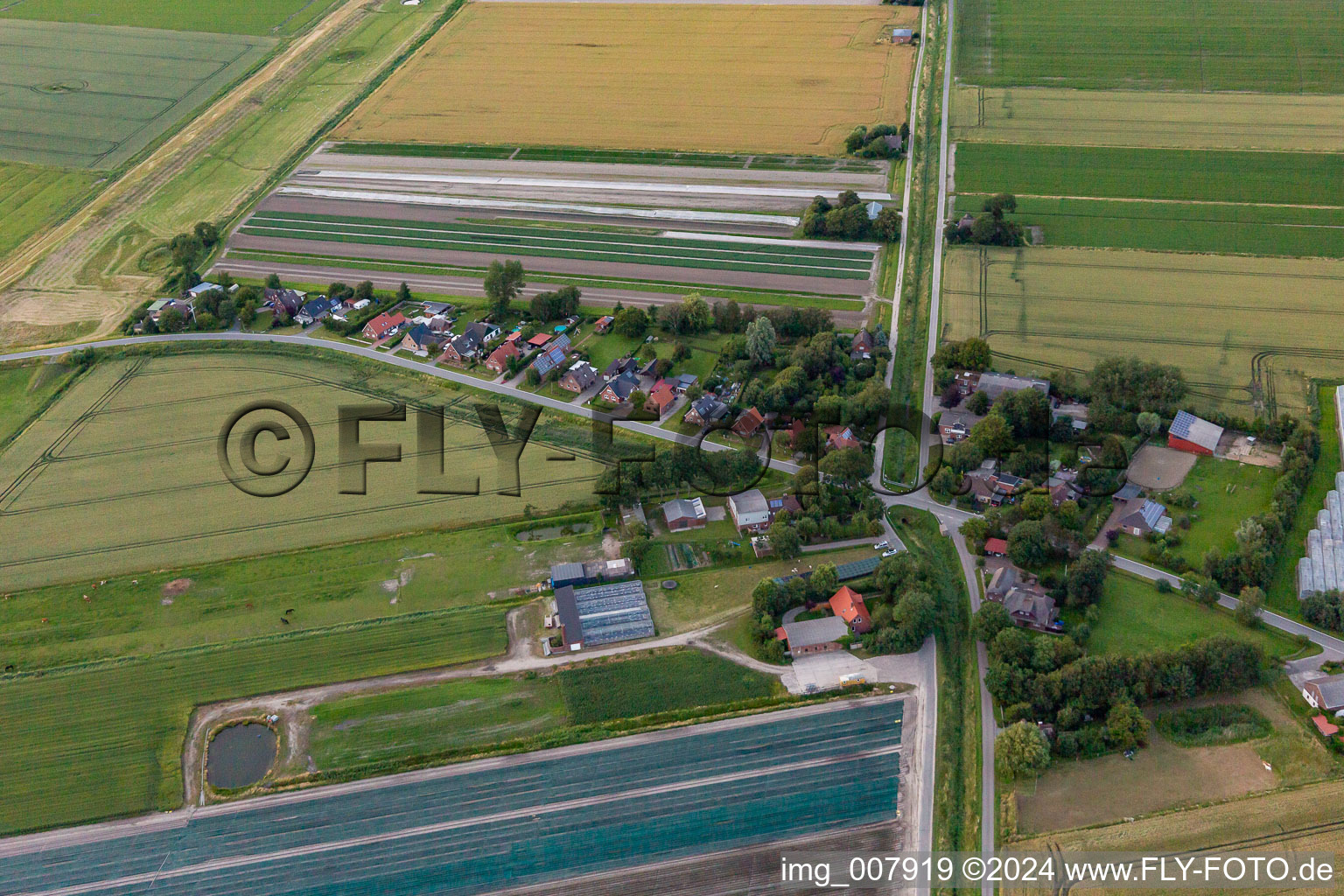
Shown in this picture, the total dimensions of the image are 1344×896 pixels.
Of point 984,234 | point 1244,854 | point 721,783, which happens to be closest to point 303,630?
point 721,783

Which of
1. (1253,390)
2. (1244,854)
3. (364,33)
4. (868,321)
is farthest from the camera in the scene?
(364,33)

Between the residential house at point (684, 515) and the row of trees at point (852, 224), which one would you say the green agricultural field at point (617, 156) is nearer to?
the row of trees at point (852, 224)

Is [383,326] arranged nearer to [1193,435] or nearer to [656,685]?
[656,685]

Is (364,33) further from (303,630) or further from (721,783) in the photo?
(721,783)

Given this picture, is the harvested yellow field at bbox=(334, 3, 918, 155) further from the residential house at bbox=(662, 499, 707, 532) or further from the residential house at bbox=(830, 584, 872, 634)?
the residential house at bbox=(830, 584, 872, 634)

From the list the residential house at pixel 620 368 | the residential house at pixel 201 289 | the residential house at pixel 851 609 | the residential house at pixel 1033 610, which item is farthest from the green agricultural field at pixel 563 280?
the residential house at pixel 1033 610

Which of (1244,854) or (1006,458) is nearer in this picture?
(1244,854)
